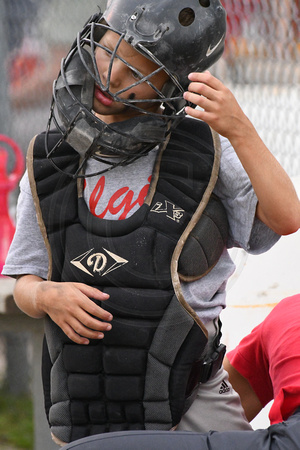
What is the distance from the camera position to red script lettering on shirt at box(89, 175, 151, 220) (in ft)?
5.84

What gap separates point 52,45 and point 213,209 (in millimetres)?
2453

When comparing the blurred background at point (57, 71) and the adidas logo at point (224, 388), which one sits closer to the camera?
the adidas logo at point (224, 388)

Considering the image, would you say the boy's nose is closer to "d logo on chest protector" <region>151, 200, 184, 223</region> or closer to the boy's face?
the boy's face

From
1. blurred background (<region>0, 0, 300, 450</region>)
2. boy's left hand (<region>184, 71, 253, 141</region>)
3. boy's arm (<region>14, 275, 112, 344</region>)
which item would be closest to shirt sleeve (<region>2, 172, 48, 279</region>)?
boy's arm (<region>14, 275, 112, 344</region>)

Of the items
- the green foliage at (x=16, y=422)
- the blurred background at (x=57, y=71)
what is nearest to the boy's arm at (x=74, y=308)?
the blurred background at (x=57, y=71)

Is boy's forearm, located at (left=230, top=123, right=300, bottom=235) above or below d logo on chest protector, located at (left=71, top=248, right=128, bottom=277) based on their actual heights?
above

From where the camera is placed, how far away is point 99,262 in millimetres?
1738

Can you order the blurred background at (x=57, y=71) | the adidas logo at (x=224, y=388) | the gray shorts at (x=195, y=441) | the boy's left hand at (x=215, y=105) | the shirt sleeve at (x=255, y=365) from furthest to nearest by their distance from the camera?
1. the blurred background at (x=57, y=71)
2. the shirt sleeve at (x=255, y=365)
3. the adidas logo at (x=224, y=388)
4. the boy's left hand at (x=215, y=105)
5. the gray shorts at (x=195, y=441)

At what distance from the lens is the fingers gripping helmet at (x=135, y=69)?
1668 mm

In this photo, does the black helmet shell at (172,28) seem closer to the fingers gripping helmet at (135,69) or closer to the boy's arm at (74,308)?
the fingers gripping helmet at (135,69)

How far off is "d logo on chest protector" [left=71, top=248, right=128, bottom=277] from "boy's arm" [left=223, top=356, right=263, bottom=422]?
0.63m

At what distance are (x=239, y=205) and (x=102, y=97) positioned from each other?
449 millimetres

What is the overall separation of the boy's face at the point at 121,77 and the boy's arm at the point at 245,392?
35.4 inches

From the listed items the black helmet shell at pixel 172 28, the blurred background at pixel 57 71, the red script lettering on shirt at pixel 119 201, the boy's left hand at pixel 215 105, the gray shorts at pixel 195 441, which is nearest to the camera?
the gray shorts at pixel 195 441
